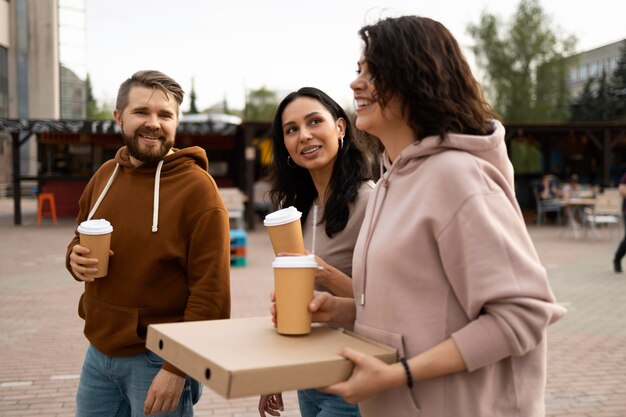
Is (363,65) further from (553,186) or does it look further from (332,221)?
(553,186)

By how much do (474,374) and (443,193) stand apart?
417 millimetres

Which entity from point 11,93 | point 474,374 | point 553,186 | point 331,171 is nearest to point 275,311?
point 474,374

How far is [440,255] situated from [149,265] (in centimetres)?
116

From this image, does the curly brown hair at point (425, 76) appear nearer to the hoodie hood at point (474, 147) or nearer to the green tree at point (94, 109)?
the hoodie hood at point (474, 147)

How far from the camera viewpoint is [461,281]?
145cm

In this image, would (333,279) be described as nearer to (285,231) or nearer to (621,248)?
(285,231)

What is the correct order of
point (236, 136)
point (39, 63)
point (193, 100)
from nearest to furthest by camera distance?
point (236, 136) < point (39, 63) < point (193, 100)

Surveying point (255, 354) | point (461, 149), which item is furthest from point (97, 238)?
point (461, 149)

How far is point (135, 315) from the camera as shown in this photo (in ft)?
7.40

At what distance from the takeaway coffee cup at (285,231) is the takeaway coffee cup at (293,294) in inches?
9.6

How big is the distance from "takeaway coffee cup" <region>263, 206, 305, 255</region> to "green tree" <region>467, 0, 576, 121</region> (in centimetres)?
3915

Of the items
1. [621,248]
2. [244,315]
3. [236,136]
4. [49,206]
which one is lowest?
[244,315]

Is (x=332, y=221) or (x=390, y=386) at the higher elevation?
(x=332, y=221)

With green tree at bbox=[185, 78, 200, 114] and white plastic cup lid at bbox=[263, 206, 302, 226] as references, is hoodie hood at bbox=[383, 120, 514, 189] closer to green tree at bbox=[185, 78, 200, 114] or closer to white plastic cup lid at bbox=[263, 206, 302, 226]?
white plastic cup lid at bbox=[263, 206, 302, 226]
